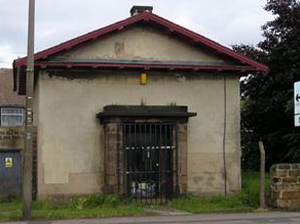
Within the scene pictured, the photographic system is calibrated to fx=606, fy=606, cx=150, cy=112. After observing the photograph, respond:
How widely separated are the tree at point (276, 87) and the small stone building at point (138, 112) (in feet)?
22.9

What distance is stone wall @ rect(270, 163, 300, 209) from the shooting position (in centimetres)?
1794

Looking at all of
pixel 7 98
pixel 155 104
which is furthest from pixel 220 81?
pixel 7 98

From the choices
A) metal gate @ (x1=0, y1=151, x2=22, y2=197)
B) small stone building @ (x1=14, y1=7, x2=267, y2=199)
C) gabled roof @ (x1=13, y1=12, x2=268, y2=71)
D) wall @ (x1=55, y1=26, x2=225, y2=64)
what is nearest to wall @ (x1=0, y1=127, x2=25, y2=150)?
metal gate @ (x1=0, y1=151, x2=22, y2=197)

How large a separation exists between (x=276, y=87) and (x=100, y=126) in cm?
1172

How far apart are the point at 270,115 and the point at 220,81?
9.19 metres

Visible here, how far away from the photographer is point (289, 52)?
90.4 ft

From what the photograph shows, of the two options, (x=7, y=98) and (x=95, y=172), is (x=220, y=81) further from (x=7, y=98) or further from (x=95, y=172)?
(x=7, y=98)

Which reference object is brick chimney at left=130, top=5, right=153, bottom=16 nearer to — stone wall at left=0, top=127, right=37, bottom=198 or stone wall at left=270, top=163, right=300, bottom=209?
stone wall at left=0, top=127, right=37, bottom=198

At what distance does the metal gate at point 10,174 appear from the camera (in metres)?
20.5

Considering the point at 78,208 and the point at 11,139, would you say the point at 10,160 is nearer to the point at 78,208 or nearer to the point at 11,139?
the point at 11,139

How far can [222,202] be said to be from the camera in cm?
1886

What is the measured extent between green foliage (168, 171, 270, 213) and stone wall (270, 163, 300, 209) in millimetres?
760

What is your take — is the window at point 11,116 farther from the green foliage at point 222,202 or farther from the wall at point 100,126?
the green foliage at point 222,202

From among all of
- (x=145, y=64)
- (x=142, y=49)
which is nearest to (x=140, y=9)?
(x=142, y=49)
